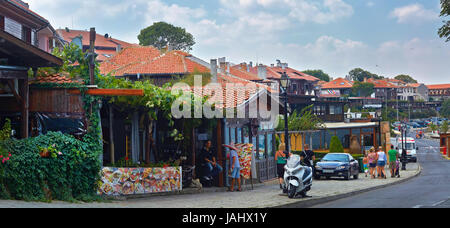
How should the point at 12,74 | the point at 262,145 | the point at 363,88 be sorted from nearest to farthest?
the point at 12,74
the point at 262,145
the point at 363,88

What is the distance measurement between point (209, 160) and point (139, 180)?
3764 millimetres

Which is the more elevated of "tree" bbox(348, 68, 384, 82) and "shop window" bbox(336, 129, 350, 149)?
"tree" bbox(348, 68, 384, 82)

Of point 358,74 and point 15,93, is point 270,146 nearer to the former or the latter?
point 15,93

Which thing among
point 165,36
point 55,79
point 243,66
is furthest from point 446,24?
point 165,36

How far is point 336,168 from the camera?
30062 millimetres

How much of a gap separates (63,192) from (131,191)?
3035 mm

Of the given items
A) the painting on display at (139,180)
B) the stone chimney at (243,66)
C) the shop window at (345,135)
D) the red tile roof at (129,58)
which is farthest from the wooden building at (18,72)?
the stone chimney at (243,66)

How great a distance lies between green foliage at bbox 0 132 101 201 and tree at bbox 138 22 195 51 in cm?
8044

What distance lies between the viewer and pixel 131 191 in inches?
663

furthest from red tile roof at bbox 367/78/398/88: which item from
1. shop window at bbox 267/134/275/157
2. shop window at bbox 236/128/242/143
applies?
shop window at bbox 236/128/242/143

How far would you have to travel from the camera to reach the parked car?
98.6 feet

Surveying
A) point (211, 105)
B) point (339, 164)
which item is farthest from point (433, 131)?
point (211, 105)

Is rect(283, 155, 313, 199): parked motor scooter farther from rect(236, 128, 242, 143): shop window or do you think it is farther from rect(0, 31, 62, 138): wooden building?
rect(0, 31, 62, 138): wooden building
